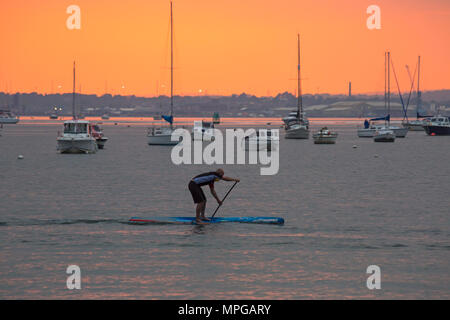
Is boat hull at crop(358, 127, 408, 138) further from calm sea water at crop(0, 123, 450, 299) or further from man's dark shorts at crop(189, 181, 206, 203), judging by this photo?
man's dark shorts at crop(189, 181, 206, 203)

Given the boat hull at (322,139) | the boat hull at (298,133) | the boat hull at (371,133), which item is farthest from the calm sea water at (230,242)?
the boat hull at (371,133)

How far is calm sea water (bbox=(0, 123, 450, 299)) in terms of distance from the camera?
16.8m

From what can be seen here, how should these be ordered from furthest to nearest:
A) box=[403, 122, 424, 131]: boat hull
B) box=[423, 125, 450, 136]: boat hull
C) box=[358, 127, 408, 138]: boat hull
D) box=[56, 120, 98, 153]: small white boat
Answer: box=[403, 122, 424, 131]: boat hull < box=[423, 125, 450, 136]: boat hull < box=[358, 127, 408, 138]: boat hull < box=[56, 120, 98, 153]: small white boat

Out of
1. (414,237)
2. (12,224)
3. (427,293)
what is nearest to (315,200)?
(414,237)

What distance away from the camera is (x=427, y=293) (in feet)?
53.2

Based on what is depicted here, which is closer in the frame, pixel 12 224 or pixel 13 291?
pixel 13 291

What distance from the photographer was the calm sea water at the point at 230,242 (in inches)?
659

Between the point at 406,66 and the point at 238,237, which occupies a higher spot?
the point at 406,66

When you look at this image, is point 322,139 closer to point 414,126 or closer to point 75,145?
point 75,145

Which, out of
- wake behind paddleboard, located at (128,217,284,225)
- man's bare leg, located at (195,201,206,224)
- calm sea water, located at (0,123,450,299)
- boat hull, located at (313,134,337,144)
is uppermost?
boat hull, located at (313,134,337,144)

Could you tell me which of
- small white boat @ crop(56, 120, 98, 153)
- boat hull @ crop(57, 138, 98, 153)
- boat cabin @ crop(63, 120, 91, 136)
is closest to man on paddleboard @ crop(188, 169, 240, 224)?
boat cabin @ crop(63, 120, 91, 136)

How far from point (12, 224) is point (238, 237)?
8.04 metres
